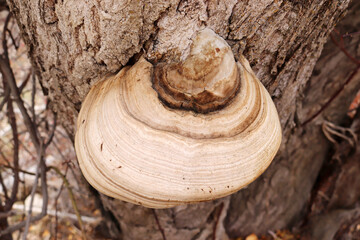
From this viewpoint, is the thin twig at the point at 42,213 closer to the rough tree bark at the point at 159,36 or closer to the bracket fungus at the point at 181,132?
the rough tree bark at the point at 159,36

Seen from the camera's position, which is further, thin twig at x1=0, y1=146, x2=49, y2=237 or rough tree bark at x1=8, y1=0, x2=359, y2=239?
thin twig at x1=0, y1=146, x2=49, y2=237

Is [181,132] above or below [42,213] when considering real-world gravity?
above

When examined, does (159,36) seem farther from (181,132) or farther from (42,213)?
(42,213)

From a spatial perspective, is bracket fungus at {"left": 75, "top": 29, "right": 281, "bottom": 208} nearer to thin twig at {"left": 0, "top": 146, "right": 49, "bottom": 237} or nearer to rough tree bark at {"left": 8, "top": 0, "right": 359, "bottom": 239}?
rough tree bark at {"left": 8, "top": 0, "right": 359, "bottom": 239}

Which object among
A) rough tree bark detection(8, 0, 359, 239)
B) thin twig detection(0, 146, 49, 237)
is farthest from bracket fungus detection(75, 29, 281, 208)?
thin twig detection(0, 146, 49, 237)

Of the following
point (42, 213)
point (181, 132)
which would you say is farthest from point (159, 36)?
point (42, 213)

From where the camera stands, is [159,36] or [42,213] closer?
[159,36]

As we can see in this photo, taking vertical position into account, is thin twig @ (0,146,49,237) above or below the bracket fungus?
below

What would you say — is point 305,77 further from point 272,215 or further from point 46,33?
point 272,215

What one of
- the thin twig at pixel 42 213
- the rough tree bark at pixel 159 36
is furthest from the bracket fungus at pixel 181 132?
the thin twig at pixel 42 213
